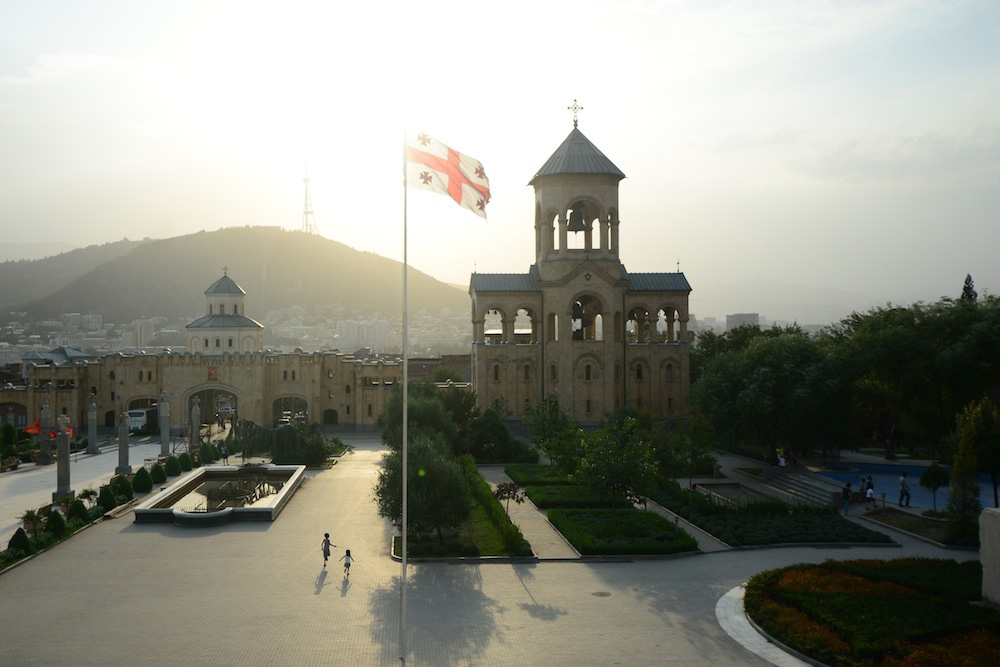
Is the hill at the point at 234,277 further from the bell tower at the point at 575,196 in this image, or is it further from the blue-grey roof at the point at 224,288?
the bell tower at the point at 575,196

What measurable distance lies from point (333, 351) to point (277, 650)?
160 ft

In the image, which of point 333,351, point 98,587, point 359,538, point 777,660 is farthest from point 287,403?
point 777,660

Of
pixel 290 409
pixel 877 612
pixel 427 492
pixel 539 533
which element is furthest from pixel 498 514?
pixel 290 409

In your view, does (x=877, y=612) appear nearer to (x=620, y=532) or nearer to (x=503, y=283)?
(x=620, y=532)

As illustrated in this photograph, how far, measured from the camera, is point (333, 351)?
216 ft

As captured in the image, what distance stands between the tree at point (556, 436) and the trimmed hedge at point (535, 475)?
0.82 meters

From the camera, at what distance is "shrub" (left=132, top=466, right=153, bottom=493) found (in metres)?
37.3

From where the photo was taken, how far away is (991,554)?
20891 millimetres

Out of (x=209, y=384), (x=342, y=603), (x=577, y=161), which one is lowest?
(x=342, y=603)

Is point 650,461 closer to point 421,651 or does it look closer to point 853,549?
point 853,549

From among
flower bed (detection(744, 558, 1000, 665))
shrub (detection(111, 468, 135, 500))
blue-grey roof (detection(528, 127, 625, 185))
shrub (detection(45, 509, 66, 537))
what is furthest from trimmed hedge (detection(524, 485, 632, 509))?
blue-grey roof (detection(528, 127, 625, 185))

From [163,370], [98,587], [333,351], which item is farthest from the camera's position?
[333,351]

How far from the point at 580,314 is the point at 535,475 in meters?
16.9

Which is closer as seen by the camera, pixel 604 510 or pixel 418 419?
pixel 604 510
